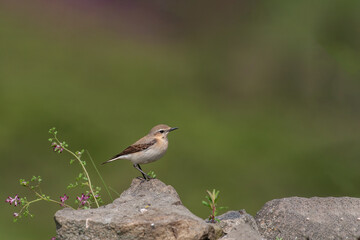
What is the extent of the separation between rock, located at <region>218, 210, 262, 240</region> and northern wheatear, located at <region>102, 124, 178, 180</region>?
1.65 m

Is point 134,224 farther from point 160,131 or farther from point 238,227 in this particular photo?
point 160,131

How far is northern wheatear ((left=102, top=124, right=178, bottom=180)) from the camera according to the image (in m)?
7.88

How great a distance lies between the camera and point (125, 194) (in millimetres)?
6680

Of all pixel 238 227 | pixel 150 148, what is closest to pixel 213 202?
pixel 238 227

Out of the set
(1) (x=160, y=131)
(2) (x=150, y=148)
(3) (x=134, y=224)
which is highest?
(1) (x=160, y=131)

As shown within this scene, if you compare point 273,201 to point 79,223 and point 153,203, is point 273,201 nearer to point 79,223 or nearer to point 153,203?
point 153,203

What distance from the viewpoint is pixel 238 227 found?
6113 millimetres

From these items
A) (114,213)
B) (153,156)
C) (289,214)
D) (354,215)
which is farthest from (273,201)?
(114,213)

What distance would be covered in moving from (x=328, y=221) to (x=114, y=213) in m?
2.36

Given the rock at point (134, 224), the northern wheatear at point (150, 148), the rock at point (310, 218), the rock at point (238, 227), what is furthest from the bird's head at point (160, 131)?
the rock at point (134, 224)

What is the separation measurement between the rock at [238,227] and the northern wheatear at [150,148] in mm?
1646

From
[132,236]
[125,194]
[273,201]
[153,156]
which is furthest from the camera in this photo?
[153,156]

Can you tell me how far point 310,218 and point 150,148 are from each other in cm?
218

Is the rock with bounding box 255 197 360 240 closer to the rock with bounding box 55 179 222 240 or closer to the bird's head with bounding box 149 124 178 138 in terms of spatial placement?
the rock with bounding box 55 179 222 240
